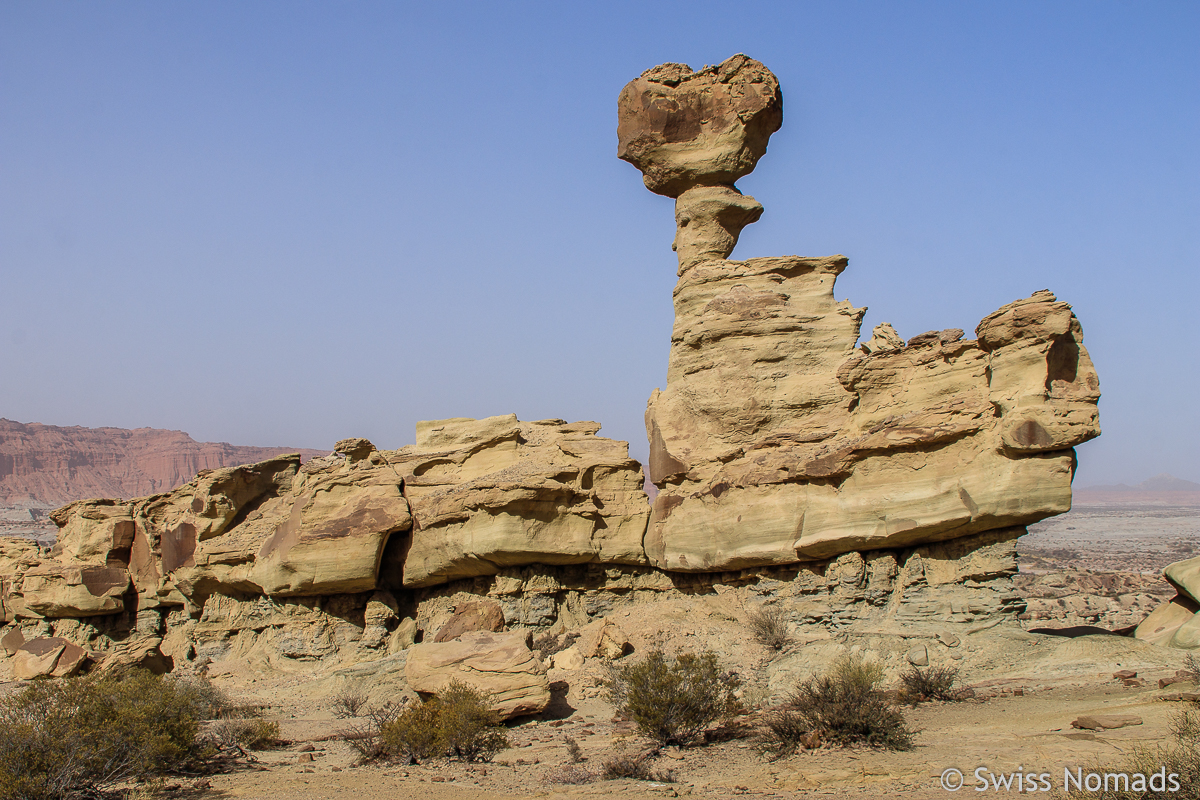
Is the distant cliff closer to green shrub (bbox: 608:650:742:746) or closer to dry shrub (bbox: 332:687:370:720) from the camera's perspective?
dry shrub (bbox: 332:687:370:720)

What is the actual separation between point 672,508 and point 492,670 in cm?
488

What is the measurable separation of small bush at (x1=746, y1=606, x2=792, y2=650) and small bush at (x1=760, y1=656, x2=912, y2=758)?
337 cm

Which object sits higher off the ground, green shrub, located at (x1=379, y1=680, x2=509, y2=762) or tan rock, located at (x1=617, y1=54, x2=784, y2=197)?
tan rock, located at (x1=617, y1=54, x2=784, y2=197)

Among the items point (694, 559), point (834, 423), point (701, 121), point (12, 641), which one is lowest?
point (12, 641)

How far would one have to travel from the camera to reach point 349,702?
1286 centimetres

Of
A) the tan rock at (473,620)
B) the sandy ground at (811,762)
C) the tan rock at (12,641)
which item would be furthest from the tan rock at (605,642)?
the tan rock at (12,641)

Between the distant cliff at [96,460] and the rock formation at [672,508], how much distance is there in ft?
279

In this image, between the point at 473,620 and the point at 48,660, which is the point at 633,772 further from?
the point at 48,660

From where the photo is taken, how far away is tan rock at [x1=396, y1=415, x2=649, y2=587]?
1522 centimetres

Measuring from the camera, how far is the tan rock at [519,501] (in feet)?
49.9

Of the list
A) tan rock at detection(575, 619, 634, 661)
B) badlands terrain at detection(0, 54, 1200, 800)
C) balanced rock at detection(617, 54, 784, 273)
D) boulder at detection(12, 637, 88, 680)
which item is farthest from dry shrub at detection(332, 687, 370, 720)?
balanced rock at detection(617, 54, 784, 273)

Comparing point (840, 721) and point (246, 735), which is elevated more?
point (840, 721)

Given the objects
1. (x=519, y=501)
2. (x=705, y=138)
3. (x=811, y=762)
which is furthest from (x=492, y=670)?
(x=705, y=138)

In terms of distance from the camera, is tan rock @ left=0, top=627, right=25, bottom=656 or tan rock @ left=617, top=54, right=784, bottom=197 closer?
tan rock @ left=617, top=54, right=784, bottom=197
